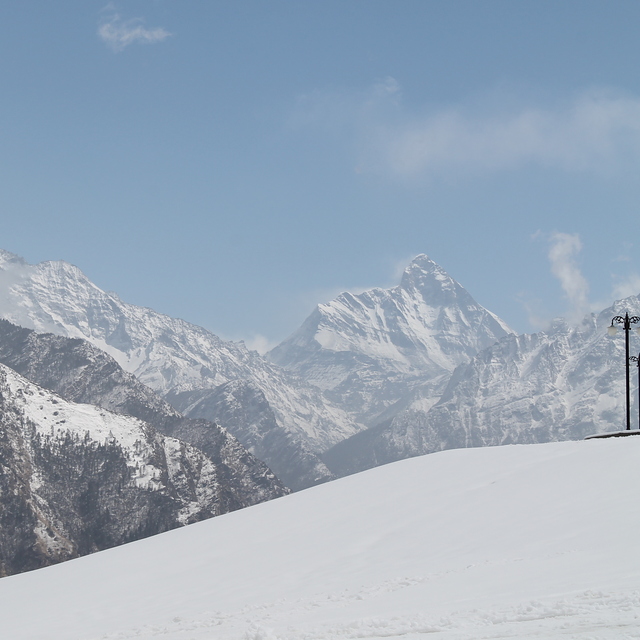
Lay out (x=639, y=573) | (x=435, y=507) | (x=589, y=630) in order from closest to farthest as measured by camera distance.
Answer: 1. (x=589, y=630)
2. (x=639, y=573)
3. (x=435, y=507)

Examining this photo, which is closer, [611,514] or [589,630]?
[589,630]

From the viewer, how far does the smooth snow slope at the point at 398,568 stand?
13.3m

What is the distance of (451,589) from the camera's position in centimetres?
1502

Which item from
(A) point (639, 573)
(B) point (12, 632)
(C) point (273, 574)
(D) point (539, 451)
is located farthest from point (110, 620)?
(D) point (539, 451)

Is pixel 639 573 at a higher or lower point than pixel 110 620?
higher

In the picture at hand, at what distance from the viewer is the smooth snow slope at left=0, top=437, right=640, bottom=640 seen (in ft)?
43.5

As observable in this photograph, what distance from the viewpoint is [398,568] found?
57.7 ft

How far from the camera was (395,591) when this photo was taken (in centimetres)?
1574

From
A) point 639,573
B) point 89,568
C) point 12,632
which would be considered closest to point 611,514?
point 639,573

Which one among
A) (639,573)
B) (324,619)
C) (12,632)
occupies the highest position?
(639,573)

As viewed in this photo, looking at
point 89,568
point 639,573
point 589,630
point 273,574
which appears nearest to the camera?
point 589,630

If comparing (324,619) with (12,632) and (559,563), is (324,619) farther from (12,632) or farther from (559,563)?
(12,632)

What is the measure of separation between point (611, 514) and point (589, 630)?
7.48 meters

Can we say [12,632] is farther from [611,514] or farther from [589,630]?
[611,514]
